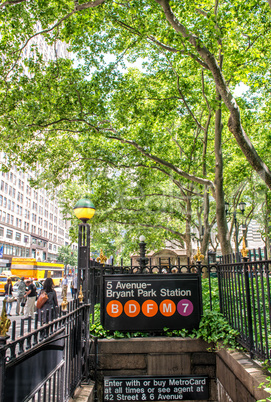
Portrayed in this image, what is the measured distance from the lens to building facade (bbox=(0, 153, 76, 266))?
56844 millimetres

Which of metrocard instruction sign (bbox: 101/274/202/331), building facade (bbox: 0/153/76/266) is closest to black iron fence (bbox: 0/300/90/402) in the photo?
metrocard instruction sign (bbox: 101/274/202/331)

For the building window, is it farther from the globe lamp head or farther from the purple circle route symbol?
the purple circle route symbol

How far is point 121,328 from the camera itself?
6.36 meters

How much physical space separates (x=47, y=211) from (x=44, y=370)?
86274 mm

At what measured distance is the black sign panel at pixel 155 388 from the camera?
232 inches

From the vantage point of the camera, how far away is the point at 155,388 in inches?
233

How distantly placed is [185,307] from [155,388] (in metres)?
1.53

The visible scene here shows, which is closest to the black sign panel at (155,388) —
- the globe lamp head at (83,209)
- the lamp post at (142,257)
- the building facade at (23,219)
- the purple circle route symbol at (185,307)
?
the purple circle route symbol at (185,307)

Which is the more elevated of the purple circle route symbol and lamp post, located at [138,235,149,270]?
lamp post, located at [138,235,149,270]

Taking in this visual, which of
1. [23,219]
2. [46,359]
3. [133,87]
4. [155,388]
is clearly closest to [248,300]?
[155,388]

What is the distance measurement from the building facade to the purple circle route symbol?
40.9 m

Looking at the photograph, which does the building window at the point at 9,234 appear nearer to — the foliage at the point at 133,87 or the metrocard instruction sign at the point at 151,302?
the foliage at the point at 133,87

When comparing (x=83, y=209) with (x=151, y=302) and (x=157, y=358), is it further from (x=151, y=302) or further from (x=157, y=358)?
(x=157, y=358)

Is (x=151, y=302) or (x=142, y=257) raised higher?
(x=142, y=257)
